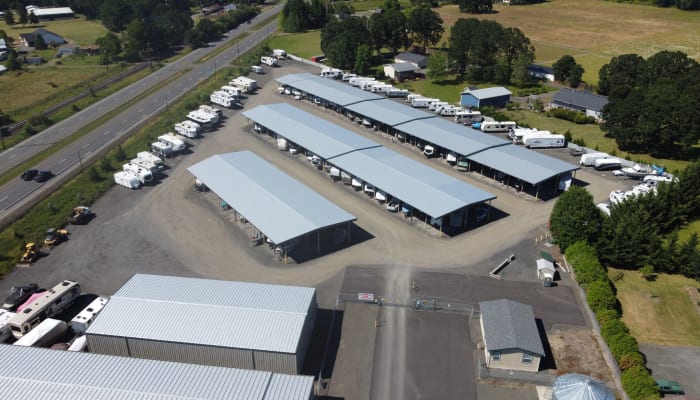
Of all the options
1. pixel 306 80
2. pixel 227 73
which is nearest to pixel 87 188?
pixel 306 80

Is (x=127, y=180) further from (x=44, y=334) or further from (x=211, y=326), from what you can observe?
(x=211, y=326)

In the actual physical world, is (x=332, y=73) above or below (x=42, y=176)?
above

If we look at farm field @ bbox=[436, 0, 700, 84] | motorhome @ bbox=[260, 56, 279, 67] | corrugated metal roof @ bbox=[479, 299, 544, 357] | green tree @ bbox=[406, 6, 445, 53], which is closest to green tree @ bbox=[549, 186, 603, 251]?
corrugated metal roof @ bbox=[479, 299, 544, 357]

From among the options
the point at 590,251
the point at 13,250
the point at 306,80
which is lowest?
the point at 13,250

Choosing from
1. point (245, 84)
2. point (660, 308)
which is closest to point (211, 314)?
point (660, 308)

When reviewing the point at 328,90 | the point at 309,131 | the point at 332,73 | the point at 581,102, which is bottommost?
the point at 309,131

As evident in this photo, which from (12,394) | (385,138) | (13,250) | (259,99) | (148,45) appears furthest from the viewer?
(148,45)

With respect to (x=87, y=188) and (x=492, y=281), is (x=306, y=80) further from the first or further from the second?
(x=492, y=281)
